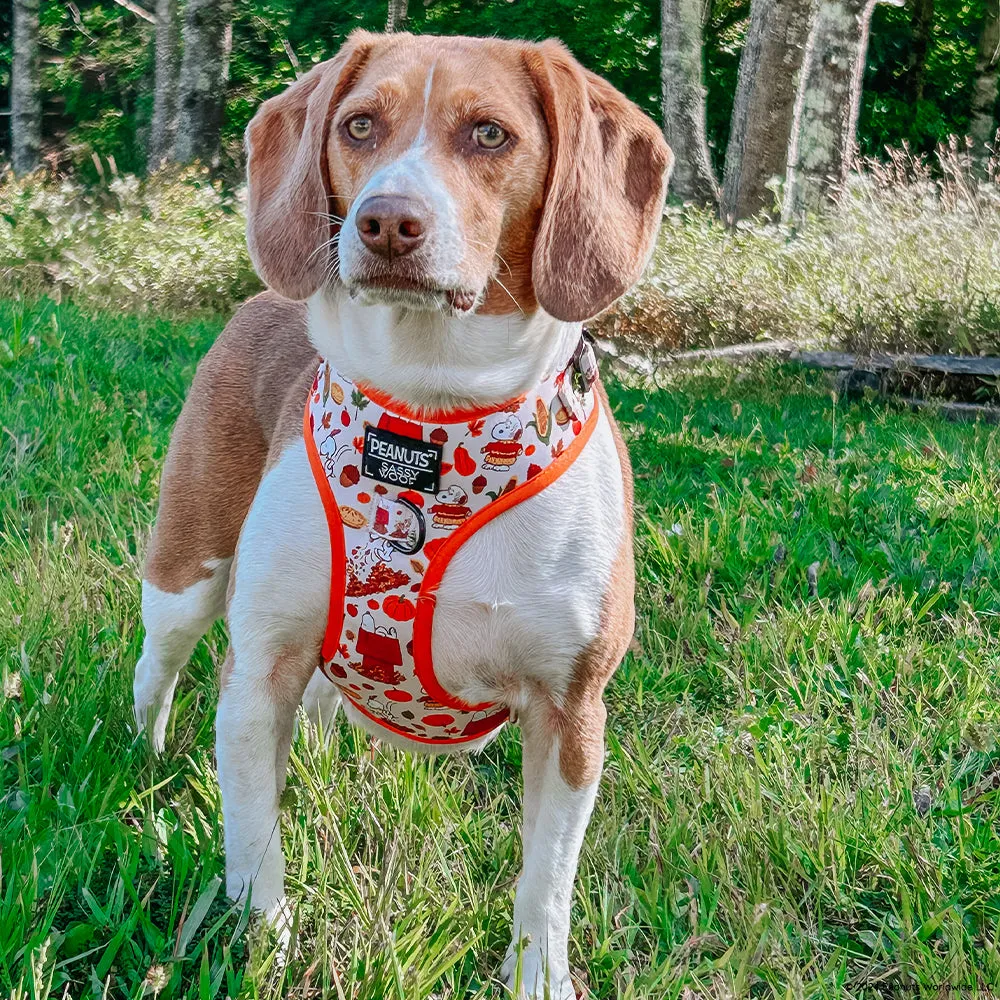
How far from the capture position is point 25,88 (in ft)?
63.2

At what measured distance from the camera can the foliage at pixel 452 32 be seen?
22594 millimetres

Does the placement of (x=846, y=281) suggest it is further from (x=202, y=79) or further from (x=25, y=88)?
(x=25, y=88)

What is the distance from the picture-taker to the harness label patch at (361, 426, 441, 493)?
2.28 m

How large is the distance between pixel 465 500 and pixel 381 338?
0.37 m

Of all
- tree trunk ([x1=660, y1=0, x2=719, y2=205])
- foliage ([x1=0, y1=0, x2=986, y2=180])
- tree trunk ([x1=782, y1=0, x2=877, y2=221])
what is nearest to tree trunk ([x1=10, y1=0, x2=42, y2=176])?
foliage ([x1=0, y1=0, x2=986, y2=180])

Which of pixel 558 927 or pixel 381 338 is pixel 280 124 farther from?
pixel 558 927

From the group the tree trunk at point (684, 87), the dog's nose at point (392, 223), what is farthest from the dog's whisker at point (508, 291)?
the tree trunk at point (684, 87)

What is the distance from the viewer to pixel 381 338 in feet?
7.56

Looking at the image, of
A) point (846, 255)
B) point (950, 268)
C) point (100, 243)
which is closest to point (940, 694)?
point (950, 268)

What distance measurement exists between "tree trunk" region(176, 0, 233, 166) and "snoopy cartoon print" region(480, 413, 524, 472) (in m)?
13.2

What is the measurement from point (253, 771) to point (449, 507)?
0.66 m

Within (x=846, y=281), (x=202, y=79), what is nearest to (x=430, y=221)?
(x=846, y=281)

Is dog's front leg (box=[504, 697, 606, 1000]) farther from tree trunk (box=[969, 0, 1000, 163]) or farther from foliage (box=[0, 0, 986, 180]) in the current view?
tree trunk (box=[969, 0, 1000, 163])

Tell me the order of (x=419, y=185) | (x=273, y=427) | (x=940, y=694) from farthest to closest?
(x=940, y=694)
(x=273, y=427)
(x=419, y=185)
